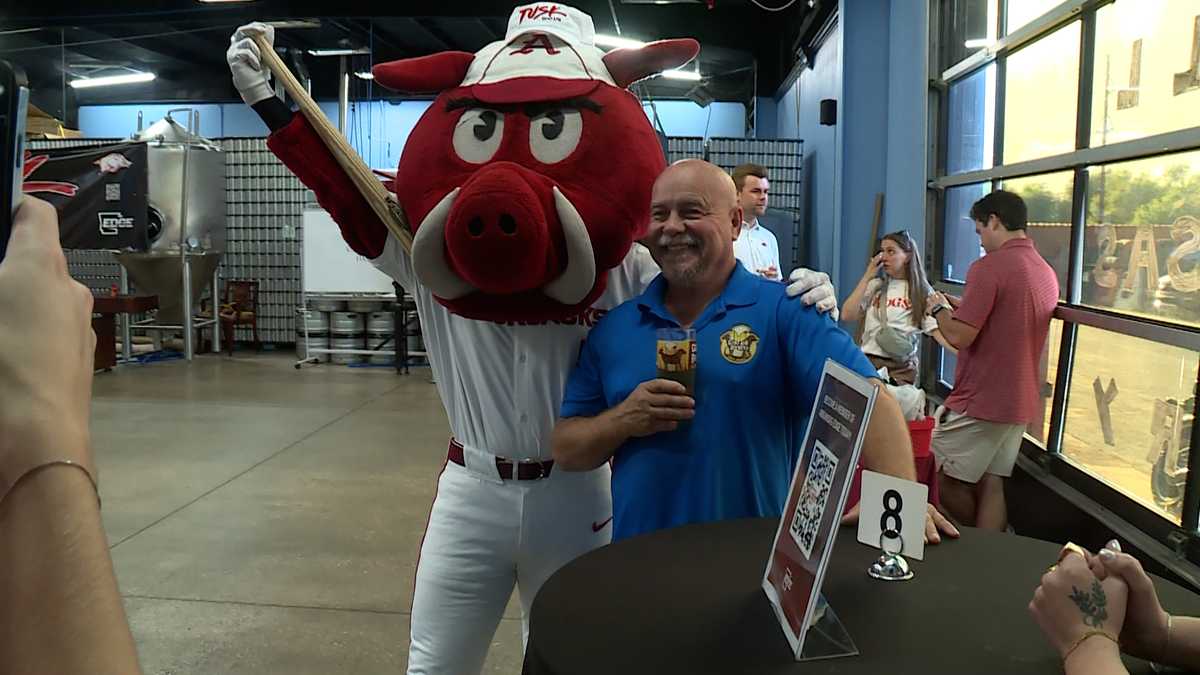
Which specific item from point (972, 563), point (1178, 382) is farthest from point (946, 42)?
point (972, 563)

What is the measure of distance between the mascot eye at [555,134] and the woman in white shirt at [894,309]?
2492mm

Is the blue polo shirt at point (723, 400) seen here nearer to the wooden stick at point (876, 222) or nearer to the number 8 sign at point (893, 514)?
the number 8 sign at point (893, 514)

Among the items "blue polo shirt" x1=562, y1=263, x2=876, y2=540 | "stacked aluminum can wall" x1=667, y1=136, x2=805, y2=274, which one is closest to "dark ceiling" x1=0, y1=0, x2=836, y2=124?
"stacked aluminum can wall" x1=667, y1=136, x2=805, y2=274

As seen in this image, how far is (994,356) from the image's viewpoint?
338cm

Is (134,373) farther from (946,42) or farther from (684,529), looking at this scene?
(684,529)

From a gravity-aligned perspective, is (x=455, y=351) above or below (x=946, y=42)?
below

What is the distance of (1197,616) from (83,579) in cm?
126

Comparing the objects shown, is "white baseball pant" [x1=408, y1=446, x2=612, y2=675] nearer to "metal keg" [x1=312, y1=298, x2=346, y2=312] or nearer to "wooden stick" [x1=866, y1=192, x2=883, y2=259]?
"wooden stick" [x1=866, y1=192, x2=883, y2=259]

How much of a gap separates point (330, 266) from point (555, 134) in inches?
293

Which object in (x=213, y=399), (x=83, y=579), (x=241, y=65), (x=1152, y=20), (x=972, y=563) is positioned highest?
(x=1152, y=20)

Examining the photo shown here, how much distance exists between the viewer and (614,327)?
69.9 inches

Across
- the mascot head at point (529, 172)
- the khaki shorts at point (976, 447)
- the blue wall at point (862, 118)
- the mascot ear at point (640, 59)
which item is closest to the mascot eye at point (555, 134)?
the mascot head at point (529, 172)

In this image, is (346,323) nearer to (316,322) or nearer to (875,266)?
(316,322)

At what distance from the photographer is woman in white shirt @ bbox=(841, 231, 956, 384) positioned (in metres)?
3.98
